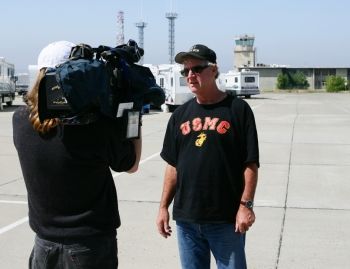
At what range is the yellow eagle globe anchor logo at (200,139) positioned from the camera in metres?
3.21

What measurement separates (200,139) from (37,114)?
1.14 metres

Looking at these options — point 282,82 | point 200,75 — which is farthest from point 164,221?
→ point 282,82

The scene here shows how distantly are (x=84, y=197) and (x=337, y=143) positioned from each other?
525 inches

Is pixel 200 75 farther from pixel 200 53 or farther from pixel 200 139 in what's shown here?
pixel 200 139

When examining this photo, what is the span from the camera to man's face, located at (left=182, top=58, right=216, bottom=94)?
330cm

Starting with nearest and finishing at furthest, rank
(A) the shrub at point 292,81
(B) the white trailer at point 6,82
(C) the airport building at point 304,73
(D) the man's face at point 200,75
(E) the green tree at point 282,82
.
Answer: (D) the man's face at point 200,75, (B) the white trailer at point 6,82, (E) the green tree at point 282,82, (A) the shrub at point 292,81, (C) the airport building at point 304,73

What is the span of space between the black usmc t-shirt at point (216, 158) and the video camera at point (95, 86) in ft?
2.47

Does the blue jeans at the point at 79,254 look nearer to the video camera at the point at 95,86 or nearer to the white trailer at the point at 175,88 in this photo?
the video camera at the point at 95,86

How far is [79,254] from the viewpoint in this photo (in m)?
2.43

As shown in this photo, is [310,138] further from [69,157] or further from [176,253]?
[69,157]

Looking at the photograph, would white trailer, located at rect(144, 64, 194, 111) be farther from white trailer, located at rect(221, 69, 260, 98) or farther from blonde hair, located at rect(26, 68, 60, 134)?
blonde hair, located at rect(26, 68, 60, 134)

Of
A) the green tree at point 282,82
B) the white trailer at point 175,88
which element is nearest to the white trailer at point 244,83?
the white trailer at point 175,88

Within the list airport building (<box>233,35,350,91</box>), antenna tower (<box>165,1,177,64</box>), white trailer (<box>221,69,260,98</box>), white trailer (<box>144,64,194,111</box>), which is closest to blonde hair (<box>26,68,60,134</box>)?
white trailer (<box>144,64,194,111</box>)

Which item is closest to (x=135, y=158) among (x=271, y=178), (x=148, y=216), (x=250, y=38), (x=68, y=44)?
(x=68, y=44)
